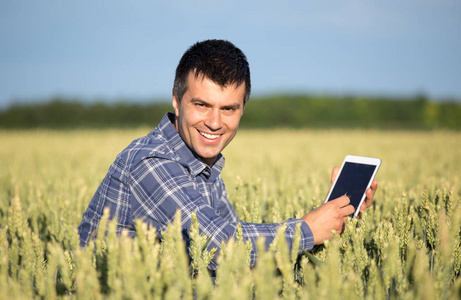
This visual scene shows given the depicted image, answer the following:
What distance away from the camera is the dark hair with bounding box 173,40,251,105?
1.93m

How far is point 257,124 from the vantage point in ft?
115

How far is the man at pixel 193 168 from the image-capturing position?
171 centimetres

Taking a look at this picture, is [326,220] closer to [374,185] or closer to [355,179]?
[355,179]

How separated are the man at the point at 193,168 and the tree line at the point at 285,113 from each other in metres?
30.2

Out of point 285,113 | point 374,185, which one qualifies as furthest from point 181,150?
point 285,113

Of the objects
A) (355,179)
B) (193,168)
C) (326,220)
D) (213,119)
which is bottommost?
(326,220)

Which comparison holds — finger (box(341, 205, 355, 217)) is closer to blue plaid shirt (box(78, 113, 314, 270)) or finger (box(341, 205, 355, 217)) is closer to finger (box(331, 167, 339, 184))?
blue plaid shirt (box(78, 113, 314, 270))

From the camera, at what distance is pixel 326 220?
1759 mm

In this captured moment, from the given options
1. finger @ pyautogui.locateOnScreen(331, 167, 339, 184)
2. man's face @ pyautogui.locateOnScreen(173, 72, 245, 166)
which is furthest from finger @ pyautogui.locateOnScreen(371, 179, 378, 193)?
man's face @ pyautogui.locateOnScreen(173, 72, 245, 166)


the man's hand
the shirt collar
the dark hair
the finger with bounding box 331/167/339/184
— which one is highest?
the dark hair

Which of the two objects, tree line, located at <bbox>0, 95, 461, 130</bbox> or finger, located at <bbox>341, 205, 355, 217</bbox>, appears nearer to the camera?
finger, located at <bbox>341, 205, 355, 217</bbox>

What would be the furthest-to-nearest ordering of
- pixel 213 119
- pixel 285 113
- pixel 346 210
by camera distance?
1. pixel 285 113
2. pixel 213 119
3. pixel 346 210

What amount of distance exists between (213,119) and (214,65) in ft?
0.90

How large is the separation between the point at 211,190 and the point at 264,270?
1161 millimetres
